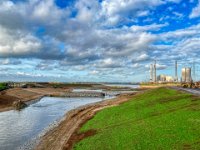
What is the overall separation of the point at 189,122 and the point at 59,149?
11525 millimetres

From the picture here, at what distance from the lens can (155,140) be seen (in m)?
22.4

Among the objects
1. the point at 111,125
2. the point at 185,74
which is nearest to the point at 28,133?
the point at 111,125

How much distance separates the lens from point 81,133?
3222 centimetres

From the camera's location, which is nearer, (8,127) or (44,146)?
(44,146)

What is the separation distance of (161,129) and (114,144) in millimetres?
4301

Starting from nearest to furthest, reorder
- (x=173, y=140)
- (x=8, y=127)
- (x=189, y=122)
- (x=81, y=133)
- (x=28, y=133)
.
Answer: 1. (x=173, y=140)
2. (x=189, y=122)
3. (x=81, y=133)
4. (x=28, y=133)
5. (x=8, y=127)

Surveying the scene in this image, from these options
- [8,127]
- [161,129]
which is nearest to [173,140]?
[161,129]

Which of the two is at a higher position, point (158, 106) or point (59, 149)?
point (158, 106)

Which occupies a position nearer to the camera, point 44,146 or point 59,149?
point 59,149

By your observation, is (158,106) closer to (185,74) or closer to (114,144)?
(114,144)

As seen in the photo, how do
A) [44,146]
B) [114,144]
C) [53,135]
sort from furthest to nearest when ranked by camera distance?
[53,135] < [44,146] < [114,144]

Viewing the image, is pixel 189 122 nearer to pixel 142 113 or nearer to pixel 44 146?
pixel 142 113

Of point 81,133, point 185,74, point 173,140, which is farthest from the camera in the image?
point 185,74

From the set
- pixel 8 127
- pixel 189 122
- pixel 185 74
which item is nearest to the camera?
pixel 189 122
